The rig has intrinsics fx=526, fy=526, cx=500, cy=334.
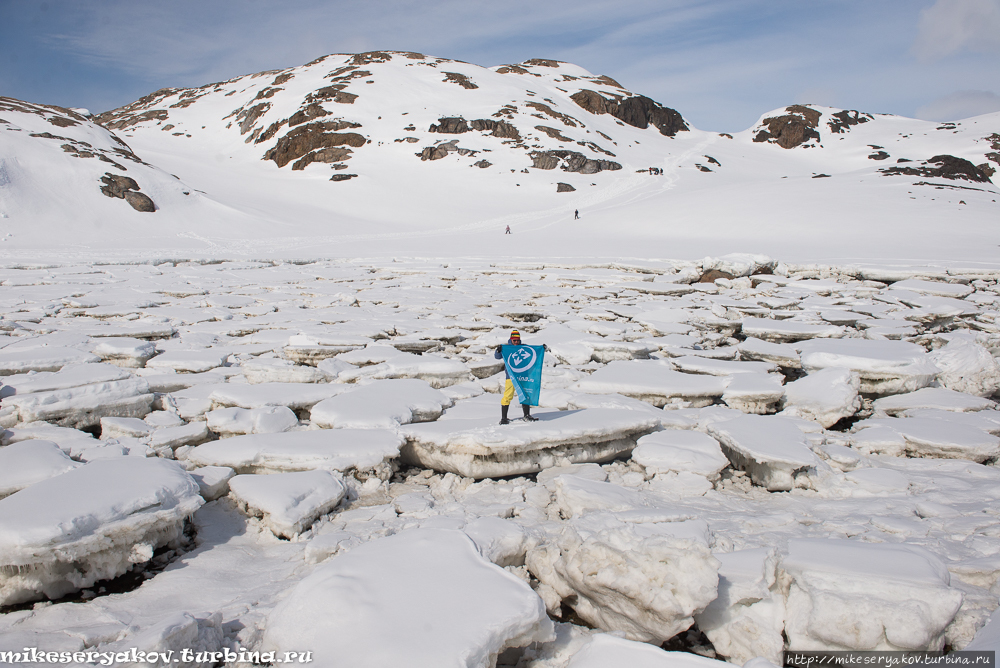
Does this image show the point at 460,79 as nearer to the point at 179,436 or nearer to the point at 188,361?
the point at 188,361

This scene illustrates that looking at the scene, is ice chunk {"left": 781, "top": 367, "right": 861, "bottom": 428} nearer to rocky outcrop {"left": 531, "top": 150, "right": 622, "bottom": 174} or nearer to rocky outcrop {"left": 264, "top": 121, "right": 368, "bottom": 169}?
rocky outcrop {"left": 531, "top": 150, "right": 622, "bottom": 174}

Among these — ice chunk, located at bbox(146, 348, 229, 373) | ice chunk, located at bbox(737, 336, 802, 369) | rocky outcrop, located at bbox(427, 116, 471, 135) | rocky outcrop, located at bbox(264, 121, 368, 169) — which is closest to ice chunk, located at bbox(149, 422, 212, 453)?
ice chunk, located at bbox(146, 348, 229, 373)

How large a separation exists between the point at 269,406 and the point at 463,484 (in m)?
1.97

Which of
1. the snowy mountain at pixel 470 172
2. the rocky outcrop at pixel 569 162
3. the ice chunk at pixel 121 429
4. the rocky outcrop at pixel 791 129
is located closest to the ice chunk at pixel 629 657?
the ice chunk at pixel 121 429

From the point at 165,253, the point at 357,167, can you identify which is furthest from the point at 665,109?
the point at 165,253

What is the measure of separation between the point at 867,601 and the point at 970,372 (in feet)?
16.4

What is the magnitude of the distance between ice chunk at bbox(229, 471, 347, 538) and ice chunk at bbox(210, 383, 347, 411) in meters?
1.32

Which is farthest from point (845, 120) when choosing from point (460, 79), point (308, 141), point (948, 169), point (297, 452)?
point (297, 452)

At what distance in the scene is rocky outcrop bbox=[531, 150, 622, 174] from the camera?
49.7m

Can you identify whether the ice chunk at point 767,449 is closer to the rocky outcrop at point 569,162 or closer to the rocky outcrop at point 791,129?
the rocky outcrop at point 569,162

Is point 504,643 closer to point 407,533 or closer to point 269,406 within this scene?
point 407,533

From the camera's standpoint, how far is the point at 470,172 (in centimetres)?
4788

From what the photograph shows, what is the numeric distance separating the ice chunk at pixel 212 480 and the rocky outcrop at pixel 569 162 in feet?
161

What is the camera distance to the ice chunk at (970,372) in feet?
18.6
